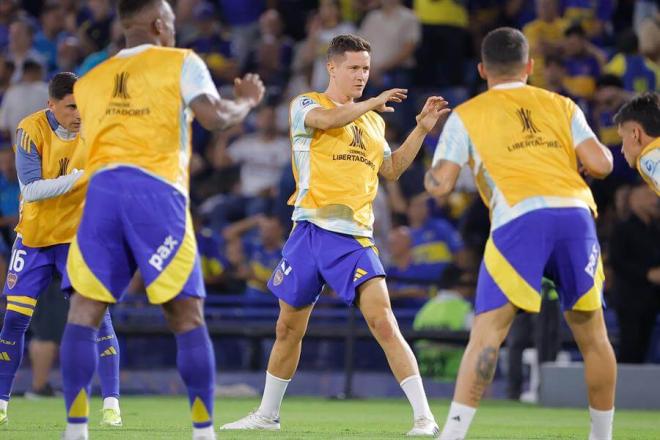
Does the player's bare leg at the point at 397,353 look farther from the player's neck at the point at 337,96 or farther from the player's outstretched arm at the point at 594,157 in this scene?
the player's outstretched arm at the point at 594,157

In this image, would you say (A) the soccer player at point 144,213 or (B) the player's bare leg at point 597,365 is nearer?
(A) the soccer player at point 144,213

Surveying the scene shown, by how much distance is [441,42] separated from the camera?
1741cm

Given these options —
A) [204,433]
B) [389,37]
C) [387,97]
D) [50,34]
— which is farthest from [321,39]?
[204,433]

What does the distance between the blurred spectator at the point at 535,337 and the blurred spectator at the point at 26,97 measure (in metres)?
6.76

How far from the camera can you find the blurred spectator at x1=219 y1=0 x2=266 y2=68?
19094 mm

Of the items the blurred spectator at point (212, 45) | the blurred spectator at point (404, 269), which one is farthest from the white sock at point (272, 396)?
the blurred spectator at point (212, 45)

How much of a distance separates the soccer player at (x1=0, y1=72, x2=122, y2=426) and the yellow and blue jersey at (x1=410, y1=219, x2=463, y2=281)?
6760 millimetres

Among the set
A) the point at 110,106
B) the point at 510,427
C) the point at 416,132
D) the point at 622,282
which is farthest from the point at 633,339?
the point at 110,106

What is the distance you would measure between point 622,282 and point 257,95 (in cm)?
798

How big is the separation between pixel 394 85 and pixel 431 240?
3.25m

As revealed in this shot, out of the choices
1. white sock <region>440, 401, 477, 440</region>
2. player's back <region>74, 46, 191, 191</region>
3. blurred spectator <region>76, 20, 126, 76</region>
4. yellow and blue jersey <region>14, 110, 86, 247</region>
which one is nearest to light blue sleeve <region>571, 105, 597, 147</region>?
white sock <region>440, 401, 477, 440</region>

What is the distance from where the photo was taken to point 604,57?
53.0 feet

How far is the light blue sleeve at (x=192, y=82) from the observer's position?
616 centimetres

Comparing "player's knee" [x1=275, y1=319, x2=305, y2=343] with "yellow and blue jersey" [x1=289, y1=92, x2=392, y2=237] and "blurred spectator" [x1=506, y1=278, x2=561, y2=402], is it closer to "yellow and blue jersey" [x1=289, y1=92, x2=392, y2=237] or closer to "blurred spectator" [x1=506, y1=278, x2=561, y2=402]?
"yellow and blue jersey" [x1=289, y1=92, x2=392, y2=237]
